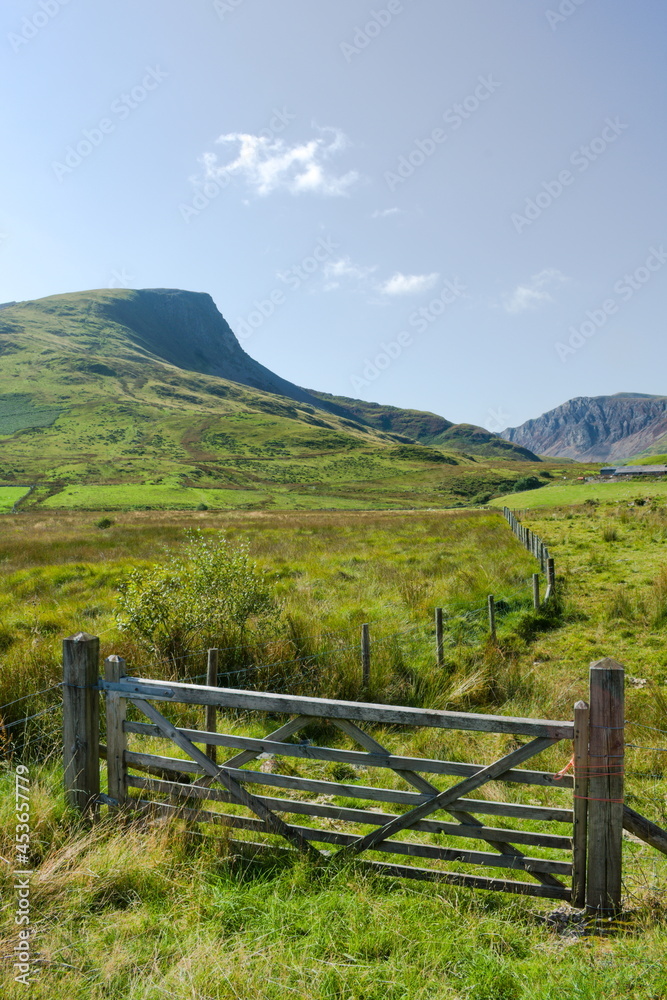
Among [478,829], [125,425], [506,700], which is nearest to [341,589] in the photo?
[506,700]

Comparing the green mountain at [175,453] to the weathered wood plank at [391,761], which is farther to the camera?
the green mountain at [175,453]

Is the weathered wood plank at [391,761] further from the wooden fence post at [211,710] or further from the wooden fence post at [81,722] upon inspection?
the wooden fence post at [211,710]

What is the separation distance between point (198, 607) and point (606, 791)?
21.9 feet

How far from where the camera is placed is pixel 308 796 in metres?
6.23

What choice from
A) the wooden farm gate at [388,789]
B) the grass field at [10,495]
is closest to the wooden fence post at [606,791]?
the wooden farm gate at [388,789]

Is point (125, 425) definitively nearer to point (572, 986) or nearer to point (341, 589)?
point (341, 589)

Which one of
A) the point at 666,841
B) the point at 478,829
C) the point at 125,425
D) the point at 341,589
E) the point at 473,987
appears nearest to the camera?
the point at 473,987

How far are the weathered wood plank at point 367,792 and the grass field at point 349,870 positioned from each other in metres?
0.47

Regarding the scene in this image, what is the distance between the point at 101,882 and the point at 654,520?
84.6 ft

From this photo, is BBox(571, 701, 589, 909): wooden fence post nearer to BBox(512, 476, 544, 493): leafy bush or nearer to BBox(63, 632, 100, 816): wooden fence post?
BBox(63, 632, 100, 816): wooden fence post

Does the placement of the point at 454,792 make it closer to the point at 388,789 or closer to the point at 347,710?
the point at 388,789

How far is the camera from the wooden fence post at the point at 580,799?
374 cm

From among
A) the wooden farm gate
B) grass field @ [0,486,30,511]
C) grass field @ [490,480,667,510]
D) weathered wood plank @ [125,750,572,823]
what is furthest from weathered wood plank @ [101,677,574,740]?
grass field @ [0,486,30,511]

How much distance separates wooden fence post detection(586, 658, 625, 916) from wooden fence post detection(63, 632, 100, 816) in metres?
3.83
